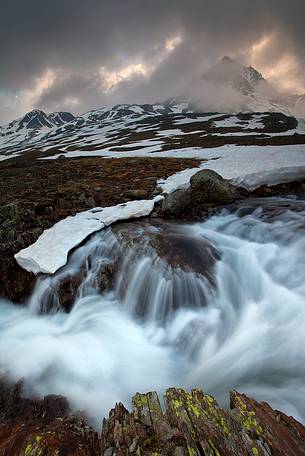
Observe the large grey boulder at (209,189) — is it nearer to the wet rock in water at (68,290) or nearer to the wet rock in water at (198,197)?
the wet rock in water at (198,197)

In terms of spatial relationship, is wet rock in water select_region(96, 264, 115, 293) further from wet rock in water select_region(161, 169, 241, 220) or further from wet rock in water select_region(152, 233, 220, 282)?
wet rock in water select_region(161, 169, 241, 220)

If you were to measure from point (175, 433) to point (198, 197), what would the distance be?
10.3 meters

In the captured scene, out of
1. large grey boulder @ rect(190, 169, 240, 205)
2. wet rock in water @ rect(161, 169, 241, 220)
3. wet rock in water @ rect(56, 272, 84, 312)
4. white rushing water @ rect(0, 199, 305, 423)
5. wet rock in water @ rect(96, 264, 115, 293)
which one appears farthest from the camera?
large grey boulder @ rect(190, 169, 240, 205)

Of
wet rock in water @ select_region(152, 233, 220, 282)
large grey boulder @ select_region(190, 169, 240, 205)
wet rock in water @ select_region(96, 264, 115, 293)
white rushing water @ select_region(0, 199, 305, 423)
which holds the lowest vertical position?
white rushing water @ select_region(0, 199, 305, 423)

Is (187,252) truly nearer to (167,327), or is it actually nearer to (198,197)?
(167,327)

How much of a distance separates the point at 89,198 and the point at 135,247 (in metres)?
5.27

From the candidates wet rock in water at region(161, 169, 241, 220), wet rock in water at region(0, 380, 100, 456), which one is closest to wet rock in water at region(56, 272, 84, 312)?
wet rock in water at region(0, 380, 100, 456)

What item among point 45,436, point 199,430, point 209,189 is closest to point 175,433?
point 199,430

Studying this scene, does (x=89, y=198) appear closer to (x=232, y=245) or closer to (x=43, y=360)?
(x=232, y=245)

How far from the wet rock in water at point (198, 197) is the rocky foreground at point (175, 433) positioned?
8.49 metres

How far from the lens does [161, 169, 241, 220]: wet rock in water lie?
11.9 metres

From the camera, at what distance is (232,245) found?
10.4 m

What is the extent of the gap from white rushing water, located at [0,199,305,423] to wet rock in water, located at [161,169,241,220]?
1631mm

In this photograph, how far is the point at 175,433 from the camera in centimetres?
330
